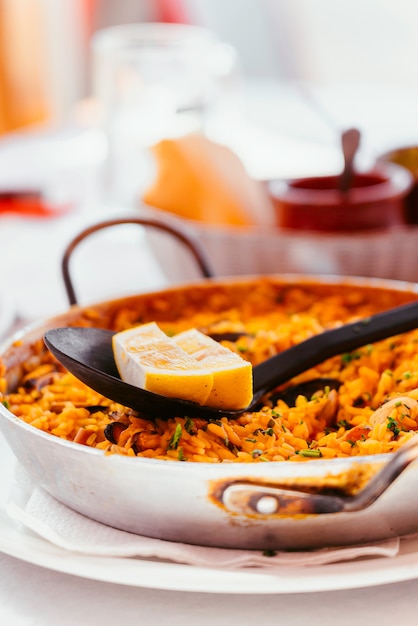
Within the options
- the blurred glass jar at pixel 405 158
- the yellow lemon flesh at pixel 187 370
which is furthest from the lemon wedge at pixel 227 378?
the blurred glass jar at pixel 405 158

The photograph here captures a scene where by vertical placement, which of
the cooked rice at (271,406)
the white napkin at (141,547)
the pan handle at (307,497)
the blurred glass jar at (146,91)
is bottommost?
the white napkin at (141,547)

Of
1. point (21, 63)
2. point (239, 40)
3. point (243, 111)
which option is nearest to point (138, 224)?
point (243, 111)

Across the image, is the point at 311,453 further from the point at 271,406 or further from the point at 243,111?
the point at 243,111

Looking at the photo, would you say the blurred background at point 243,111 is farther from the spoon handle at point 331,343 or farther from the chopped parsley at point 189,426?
the chopped parsley at point 189,426

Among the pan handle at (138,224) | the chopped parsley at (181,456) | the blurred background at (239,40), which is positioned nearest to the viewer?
the chopped parsley at (181,456)

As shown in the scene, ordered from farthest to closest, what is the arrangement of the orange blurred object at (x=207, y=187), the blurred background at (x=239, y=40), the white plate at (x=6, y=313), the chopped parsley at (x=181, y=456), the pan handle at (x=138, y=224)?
the blurred background at (x=239, y=40), the orange blurred object at (x=207, y=187), the white plate at (x=6, y=313), the pan handle at (x=138, y=224), the chopped parsley at (x=181, y=456)
